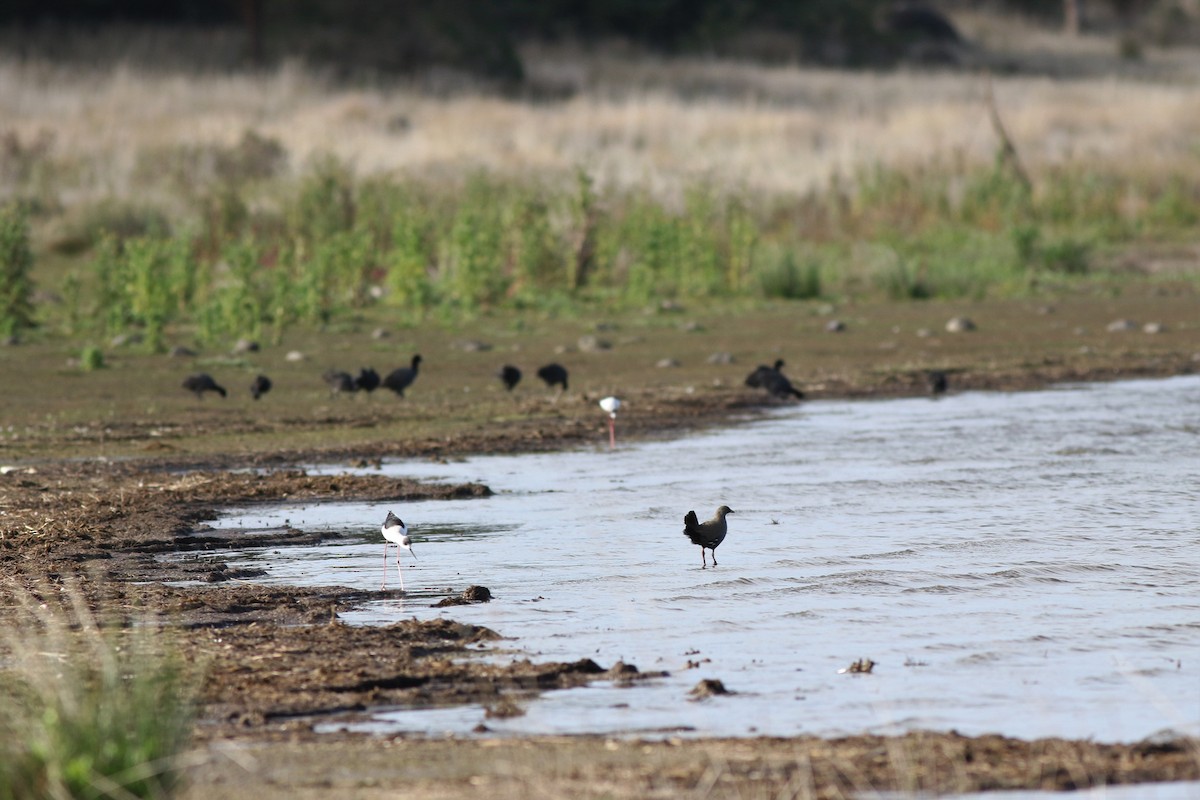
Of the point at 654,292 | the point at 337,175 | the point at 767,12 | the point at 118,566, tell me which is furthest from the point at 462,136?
the point at 118,566

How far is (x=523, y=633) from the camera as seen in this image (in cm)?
732

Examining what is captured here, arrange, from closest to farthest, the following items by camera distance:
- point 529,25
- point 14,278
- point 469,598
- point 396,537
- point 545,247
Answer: point 469,598, point 396,537, point 14,278, point 545,247, point 529,25

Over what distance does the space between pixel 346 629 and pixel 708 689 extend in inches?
65.3

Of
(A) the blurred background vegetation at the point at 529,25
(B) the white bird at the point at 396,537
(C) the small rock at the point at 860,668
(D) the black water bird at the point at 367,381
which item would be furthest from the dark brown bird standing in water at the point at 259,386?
(A) the blurred background vegetation at the point at 529,25

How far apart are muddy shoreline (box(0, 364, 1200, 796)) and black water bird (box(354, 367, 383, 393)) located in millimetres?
3516

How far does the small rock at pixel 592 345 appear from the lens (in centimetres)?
1802

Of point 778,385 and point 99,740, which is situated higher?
point 778,385

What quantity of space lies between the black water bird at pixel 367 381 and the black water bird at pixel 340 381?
0.05 metres

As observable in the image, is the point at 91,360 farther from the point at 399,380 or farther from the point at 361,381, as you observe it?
the point at 399,380

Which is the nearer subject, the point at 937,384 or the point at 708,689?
the point at 708,689

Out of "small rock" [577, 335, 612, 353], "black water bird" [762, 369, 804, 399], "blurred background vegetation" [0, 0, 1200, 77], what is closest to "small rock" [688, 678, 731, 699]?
"black water bird" [762, 369, 804, 399]

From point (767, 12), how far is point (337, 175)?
34189mm

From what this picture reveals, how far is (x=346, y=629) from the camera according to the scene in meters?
7.26

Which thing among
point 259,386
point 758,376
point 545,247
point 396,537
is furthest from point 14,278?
point 396,537
